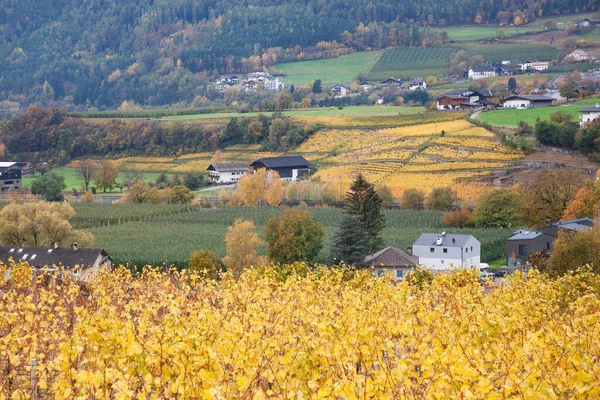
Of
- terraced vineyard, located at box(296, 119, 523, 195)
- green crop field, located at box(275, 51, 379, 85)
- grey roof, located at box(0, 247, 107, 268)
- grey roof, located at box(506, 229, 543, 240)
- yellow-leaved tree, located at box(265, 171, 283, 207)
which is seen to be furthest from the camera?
green crop field, located at box(275, 51, 379, 85)

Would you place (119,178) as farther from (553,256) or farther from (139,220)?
(553,256)

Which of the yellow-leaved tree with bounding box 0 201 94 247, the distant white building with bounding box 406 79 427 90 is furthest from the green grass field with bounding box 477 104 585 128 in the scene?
the yellow-leaved tree with bounding box 0 201 94 247

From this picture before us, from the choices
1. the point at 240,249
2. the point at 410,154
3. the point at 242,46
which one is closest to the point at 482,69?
the point at 410,154

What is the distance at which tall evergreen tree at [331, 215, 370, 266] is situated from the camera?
39656mm

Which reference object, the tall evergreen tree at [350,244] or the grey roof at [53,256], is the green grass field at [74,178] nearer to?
the grey roof at [53,256]

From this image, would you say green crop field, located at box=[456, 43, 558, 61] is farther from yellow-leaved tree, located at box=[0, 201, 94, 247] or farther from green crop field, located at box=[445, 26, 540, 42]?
yellow-leaved tree, located at box=[0, 201, 94, 247]

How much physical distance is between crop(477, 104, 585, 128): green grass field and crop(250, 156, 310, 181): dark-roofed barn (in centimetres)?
1708

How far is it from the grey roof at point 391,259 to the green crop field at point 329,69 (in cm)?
10250

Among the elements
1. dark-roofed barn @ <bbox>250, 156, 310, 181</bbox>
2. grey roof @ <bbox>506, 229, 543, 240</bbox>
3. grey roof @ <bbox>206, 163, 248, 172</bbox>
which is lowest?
grey roof @ <bbox>206, 163, 248, 172</bbox>

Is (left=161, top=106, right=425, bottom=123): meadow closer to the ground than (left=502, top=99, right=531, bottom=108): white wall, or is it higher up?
closer to the ground

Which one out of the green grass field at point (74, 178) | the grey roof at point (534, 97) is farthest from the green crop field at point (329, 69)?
the green grass field at point (74, 178)

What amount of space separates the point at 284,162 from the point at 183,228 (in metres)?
27.8

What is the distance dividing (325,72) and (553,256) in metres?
121

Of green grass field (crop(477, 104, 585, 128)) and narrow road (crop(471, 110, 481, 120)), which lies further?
narrow road (crop(471, 110, 481, 120))
